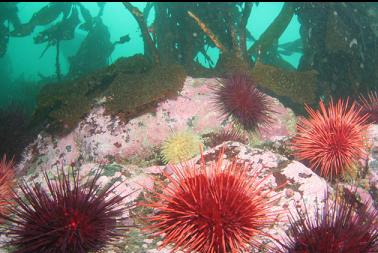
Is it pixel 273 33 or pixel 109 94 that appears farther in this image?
pixel 273 33

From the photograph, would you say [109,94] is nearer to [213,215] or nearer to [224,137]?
[224,137]

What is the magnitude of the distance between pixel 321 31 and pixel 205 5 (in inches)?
173

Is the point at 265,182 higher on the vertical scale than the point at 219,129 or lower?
lower

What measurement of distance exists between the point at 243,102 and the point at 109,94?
3.34 m

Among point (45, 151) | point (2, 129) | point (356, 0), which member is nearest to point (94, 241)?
point (45, 151)

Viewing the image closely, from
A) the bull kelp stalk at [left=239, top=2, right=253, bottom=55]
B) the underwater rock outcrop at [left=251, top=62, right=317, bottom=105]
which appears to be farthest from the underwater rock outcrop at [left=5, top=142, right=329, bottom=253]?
the bull kelp stalk at [left=239, top=2, right=253, bottom=55]

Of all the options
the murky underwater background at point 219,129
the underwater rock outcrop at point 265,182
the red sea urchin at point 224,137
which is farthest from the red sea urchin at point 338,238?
the red sea urchin at point 224,137

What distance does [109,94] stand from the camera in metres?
7.55

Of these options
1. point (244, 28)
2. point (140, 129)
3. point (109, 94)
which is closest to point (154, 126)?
point (140, 129)

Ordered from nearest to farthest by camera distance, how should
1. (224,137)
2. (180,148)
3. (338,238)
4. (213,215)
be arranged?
(338,238) → (213,215) → (180,148) → (224,137)

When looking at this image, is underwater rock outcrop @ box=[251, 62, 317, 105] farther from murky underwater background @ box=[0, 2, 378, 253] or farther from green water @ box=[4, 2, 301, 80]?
green water @ box=[4, 2, 301, 80]

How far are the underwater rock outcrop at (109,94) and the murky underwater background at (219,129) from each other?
3cm

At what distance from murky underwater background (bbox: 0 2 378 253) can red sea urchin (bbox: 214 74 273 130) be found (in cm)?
3

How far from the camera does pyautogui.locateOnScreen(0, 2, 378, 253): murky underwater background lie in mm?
3061
